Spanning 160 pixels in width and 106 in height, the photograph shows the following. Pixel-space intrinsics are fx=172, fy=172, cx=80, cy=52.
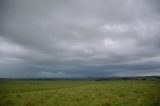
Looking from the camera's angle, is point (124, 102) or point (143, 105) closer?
point (143, 105)

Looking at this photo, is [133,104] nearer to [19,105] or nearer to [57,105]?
[57,105]

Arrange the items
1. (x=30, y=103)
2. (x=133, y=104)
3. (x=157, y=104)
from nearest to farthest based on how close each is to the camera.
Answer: (x=157, y=104) < (x=133, y=104) < (x=30, y=103)

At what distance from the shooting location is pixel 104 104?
52.0 ft

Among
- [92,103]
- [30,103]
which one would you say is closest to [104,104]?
[92,103]

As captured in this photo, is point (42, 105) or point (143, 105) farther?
point (42, 105)

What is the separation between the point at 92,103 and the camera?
16562 millimetres

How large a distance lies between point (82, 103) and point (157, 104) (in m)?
6.67

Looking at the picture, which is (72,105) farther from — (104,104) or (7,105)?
(7,105)

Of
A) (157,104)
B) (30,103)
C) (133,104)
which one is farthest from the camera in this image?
(30,103)

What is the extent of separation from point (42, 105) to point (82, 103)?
3789 mm

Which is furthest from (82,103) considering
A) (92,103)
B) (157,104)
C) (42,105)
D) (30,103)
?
(157,104)

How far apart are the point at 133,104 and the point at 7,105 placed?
39.1 ft

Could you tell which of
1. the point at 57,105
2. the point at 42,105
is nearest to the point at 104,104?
the point at 57,105

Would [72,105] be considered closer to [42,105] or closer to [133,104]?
[42,105]
